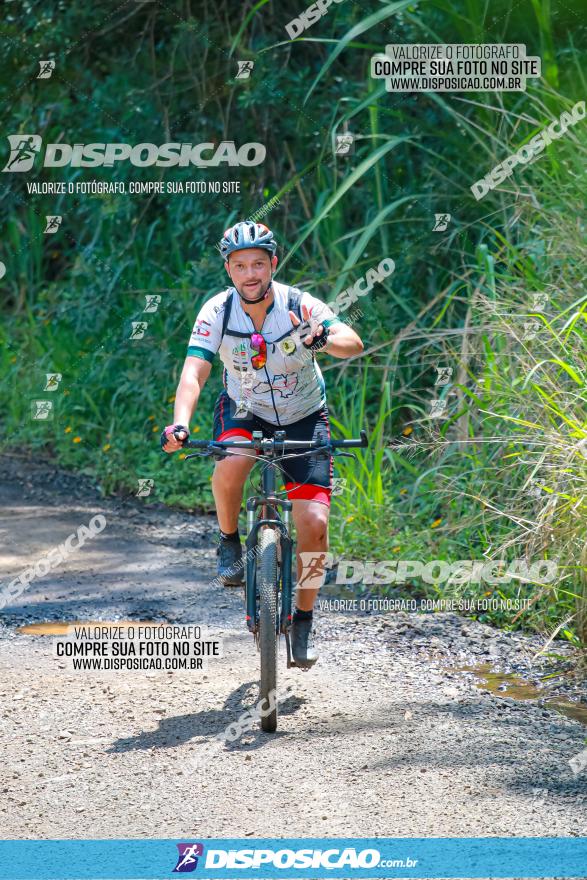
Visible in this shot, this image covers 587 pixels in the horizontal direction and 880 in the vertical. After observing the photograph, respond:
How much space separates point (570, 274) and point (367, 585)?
7.32 ft

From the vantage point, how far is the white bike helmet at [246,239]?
5207 mm

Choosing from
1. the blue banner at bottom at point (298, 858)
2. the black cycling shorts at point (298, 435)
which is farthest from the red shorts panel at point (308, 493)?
the blue banner at bottom at point (298, 858)

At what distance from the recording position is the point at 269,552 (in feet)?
16.6

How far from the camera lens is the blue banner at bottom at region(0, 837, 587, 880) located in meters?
3.82

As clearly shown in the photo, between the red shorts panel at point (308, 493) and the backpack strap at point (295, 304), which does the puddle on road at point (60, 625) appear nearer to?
the red shorts panel at point (308, 493)

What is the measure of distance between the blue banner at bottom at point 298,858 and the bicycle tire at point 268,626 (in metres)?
1.01

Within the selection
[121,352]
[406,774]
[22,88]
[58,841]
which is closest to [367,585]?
[406,774]

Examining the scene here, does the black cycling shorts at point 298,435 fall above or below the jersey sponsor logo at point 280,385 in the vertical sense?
below

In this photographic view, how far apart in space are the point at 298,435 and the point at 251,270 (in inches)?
31.8

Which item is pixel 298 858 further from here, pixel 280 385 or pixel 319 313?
pixel 319 313

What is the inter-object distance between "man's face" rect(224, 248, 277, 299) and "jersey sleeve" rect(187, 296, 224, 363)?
178 mm

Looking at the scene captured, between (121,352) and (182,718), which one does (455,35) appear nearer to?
(121,352)

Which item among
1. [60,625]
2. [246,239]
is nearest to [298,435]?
[246,239]

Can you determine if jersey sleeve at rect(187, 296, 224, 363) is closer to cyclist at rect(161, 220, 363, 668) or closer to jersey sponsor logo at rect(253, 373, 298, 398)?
cyclist at rect(161, 220, 363, 668)
